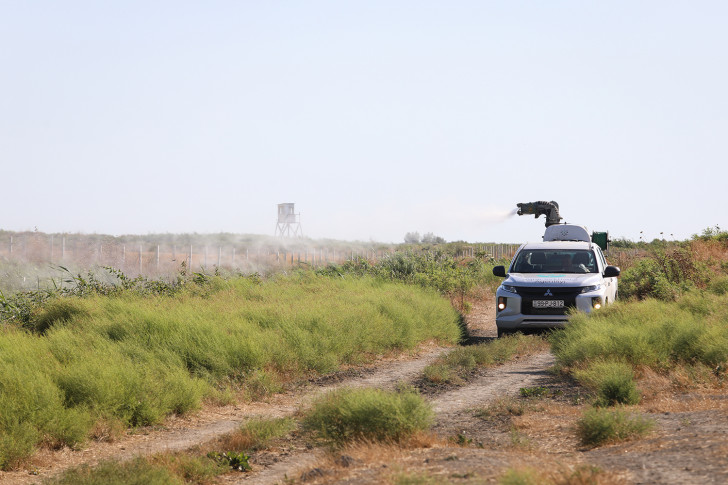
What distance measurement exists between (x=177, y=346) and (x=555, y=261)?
28.1 ft

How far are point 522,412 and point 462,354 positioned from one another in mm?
4244

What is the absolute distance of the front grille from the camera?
15.2 m

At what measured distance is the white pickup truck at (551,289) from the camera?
1523 cm

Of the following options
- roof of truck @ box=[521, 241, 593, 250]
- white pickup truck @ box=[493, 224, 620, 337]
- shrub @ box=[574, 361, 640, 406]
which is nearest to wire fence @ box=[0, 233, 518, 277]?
roof of truck @ box=[521, 241, 593, 250]

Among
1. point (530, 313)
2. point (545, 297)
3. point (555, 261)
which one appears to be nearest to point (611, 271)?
point (555, 261)

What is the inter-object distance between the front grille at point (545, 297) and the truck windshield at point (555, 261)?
1063 millimetres

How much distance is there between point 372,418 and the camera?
22.7ft

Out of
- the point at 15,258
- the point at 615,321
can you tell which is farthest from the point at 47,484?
the point at 15,258

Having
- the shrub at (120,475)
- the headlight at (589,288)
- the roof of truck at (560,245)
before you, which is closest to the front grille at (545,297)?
the headlight at (589,288)

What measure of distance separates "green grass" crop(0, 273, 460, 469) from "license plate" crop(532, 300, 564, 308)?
7.94ft

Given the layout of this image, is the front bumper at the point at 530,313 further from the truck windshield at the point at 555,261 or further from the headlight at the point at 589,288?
the truck windshield at the point at 555,261

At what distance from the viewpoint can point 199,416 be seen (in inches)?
372

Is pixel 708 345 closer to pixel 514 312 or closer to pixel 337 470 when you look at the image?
pixel 514 312

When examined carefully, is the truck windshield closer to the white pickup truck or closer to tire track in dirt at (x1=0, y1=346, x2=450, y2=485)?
the white pickup truck
